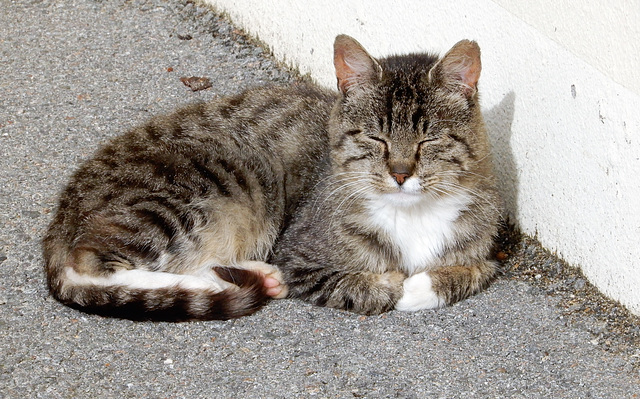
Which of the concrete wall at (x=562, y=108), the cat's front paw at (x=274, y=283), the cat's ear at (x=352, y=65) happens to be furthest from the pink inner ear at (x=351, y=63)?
the cat's front paw at (x=274, y=283)

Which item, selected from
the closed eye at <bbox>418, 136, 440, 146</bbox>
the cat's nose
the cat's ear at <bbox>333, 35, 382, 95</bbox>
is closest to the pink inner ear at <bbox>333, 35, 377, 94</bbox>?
the cat's ear at <bbox>333, 35, 382, 95</bbox>

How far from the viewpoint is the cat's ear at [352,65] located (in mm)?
4457

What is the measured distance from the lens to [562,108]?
4625mm

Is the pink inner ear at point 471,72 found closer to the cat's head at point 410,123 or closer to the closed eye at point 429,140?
the cat's head at point 410,123

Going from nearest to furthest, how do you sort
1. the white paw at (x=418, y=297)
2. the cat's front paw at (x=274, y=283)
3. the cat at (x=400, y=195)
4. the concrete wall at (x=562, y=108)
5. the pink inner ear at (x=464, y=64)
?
the concrete wall at (x=562, y=108)
the pink inner ear at (x=464, y=64)
the cat at (x=400, y=195)
the white paw at (x=418, y=297)
the cat's front paw at (x=274, y=283)

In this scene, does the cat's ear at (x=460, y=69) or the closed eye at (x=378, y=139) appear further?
the closed eye at (x=378, y=139)

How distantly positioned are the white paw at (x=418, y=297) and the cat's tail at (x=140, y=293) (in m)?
0.74

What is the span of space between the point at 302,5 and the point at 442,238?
261cm

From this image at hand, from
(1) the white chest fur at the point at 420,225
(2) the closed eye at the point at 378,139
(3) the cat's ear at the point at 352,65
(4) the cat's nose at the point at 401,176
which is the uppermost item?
A: (3) the cat's ear at the point at 352,65

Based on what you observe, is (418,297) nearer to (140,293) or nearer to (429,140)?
(429,140)

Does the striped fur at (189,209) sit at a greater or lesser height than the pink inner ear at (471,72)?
lesser

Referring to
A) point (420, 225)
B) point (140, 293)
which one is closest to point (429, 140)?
point (420, 225)

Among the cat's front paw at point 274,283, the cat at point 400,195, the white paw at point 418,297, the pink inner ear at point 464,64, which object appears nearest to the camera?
the pink inner ear at point 464,64

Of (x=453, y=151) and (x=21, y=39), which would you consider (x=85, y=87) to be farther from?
(x=453, y=151)
